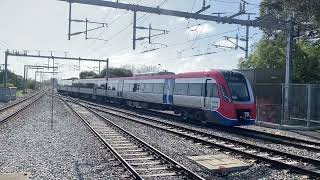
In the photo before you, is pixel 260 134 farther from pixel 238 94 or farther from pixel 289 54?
pixel 289 54

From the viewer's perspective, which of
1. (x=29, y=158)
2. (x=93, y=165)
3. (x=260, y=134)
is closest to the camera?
(x=93, y=165)

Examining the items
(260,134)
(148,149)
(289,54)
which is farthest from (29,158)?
(289,54)

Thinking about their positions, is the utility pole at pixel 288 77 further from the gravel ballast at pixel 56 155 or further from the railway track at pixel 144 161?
the gravel ballast at pixel 56 155

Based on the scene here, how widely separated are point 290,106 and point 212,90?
210 inches

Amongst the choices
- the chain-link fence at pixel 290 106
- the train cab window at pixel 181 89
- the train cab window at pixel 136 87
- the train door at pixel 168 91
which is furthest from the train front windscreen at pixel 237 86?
the train cab window at pixel 136 87

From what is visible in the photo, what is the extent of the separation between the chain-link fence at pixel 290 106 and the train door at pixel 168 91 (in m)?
5.51

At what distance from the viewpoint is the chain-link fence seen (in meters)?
21.5

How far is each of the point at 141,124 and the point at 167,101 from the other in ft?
16.7

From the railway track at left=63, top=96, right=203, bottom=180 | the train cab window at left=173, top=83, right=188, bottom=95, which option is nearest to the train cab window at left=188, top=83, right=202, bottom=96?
the train cab window at left=173, top=83, right=188, bottom=95

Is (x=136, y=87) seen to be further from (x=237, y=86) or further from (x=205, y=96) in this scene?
(x=237, y=86)

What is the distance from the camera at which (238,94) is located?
20.2 metres

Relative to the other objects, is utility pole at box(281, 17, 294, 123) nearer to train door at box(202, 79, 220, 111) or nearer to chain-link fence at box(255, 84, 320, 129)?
chain-link fence at box(255, 84, 320, 129)

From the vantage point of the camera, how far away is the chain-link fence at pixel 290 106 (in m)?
21.5

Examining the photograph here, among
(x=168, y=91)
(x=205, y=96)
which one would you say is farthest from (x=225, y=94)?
(x=168, y=91)
